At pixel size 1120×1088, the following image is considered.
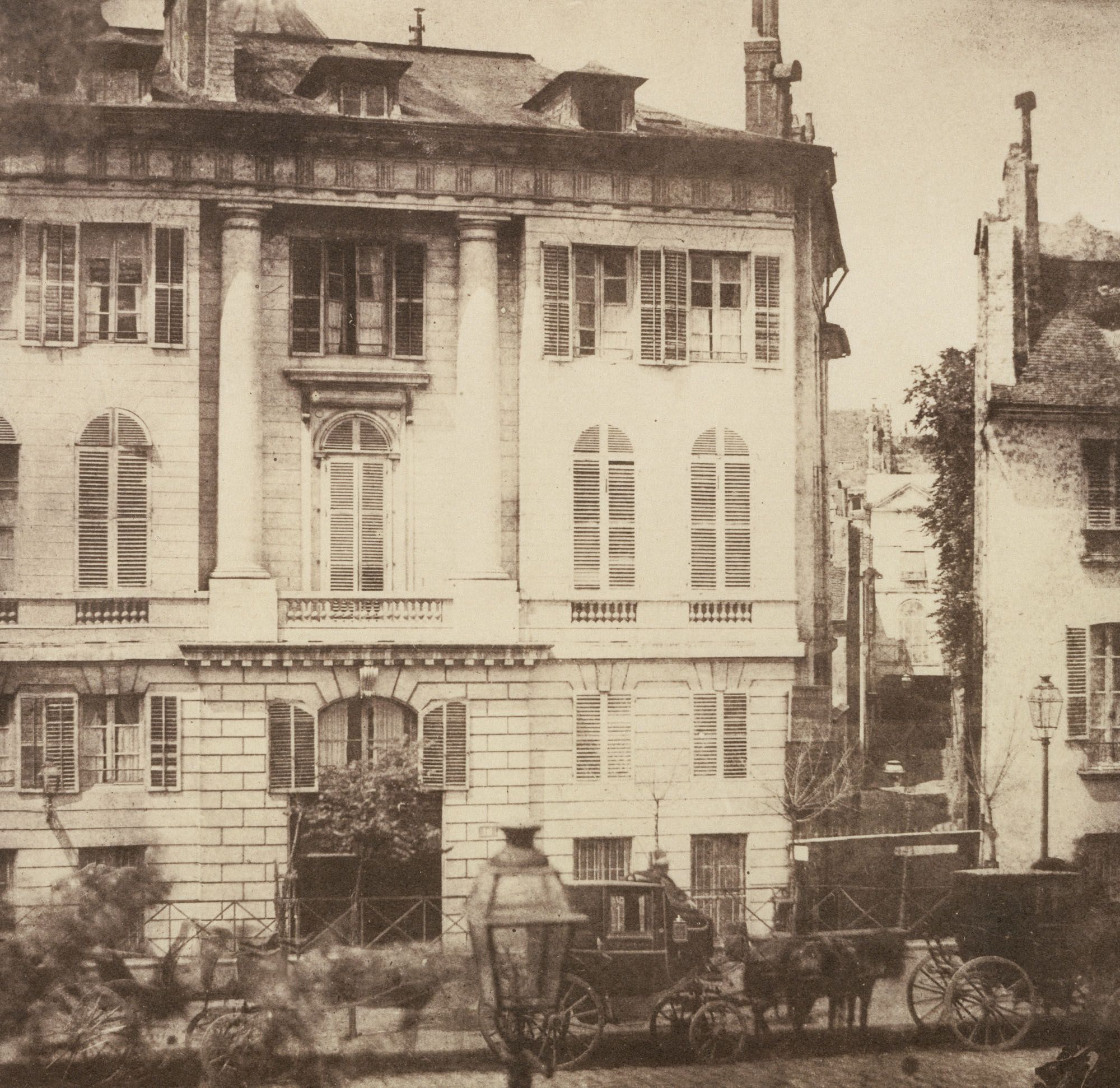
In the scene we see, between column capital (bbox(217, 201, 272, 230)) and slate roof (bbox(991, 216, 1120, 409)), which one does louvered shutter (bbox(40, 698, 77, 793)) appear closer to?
column capital (bbox(217, 201, 272, 230))

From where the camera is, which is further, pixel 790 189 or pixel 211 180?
pixel 790 189

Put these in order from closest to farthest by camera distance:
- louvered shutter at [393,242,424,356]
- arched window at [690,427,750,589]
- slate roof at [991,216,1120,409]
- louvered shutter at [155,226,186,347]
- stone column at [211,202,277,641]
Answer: stone column at [211,202,277,641] → louvered shutter at [155,226,186,347] → arched window at [690,427,750,589] → louvered shutter at [393,242,424,356] → slate roof at [991,216,1120,409]

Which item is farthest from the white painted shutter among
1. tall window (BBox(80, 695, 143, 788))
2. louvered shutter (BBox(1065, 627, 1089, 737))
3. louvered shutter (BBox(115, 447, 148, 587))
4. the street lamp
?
louvered shutter (BBox(1065, 627, 1089, 737))

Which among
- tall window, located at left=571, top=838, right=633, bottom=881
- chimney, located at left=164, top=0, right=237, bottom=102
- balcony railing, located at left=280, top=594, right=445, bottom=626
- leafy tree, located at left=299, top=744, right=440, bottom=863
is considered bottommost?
tall window, located at left=571, top=838, right=633, bottom=881

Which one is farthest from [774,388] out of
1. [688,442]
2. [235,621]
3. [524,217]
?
[235,621]

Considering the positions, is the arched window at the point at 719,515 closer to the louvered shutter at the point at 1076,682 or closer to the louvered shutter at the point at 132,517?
the louvered shutter at the point at 1076,682

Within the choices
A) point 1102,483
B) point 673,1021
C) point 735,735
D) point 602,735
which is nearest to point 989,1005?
point 673,1021

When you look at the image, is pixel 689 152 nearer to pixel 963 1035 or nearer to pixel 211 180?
pixel 211 180
